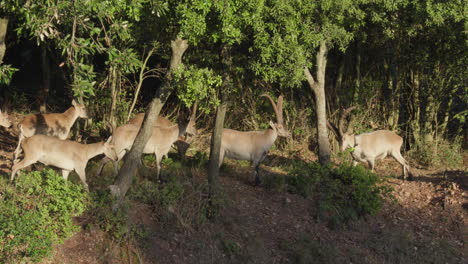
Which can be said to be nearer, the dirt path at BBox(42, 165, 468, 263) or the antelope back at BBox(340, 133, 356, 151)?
the dirt path at BBox(42, 165, 468, 263)

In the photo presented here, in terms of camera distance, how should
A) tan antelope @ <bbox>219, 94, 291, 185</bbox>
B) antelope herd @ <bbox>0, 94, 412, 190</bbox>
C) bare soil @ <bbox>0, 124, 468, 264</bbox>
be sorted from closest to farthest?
bare soil @ <bbox>0, 124, 468, 264</bbox>, antelope herd @ <bbox>0, 94, 412, 190</bbox>, tan antelope @ <bbox>219, 94, 291, 185</bbox>

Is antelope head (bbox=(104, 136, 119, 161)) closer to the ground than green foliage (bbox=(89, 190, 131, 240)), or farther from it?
farther from it

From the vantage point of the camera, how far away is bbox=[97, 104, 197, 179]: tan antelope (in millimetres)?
13891

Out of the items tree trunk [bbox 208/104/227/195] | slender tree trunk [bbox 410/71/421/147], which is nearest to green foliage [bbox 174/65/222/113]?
tree trunk [bbox 208/104/227/195]

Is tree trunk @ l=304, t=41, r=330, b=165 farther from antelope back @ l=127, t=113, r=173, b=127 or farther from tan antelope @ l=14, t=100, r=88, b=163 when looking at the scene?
tan antelope @ l=14, t=100, r=88, b=163

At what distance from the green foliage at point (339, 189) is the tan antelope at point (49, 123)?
5.83 meters

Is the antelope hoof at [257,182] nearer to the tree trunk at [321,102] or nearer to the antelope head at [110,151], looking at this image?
the tree trunk at [321,102]

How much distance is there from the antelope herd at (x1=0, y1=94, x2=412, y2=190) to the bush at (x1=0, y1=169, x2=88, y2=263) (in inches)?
36.6

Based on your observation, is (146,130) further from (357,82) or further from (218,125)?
(357,82)

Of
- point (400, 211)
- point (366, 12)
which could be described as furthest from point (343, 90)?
Result: point (400, 211)

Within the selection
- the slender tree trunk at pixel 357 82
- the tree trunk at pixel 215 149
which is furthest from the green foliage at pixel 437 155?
the tree trunk at pixel 215 149

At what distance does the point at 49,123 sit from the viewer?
14828 millimetres

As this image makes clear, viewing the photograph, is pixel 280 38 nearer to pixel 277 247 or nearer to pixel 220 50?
pixel 220 50

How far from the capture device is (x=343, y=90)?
20.4 meters
